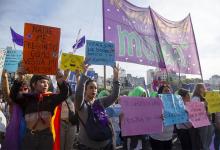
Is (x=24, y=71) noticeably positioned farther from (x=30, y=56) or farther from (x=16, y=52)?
(x=16, y=52)

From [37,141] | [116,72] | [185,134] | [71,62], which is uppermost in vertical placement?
[71,62]

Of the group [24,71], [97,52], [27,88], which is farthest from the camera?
[97,52]

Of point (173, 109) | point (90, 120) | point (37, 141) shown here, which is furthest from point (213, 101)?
point (37, 141)

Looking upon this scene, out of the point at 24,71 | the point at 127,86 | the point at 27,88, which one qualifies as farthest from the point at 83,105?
the point at 127,86

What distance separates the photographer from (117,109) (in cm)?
798

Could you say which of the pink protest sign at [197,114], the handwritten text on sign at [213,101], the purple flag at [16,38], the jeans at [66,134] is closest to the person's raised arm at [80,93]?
the jeans at [66,134]

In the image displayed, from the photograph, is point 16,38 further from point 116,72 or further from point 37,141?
point 37,141

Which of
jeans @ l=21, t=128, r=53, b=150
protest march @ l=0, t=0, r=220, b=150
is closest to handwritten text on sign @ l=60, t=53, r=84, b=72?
protest march @ l=0, t=0, r=220, b=150

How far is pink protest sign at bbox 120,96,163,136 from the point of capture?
521 centimetres

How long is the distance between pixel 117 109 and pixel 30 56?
4.04m

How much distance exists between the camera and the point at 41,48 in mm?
4398

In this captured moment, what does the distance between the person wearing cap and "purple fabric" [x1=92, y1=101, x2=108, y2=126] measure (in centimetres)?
42

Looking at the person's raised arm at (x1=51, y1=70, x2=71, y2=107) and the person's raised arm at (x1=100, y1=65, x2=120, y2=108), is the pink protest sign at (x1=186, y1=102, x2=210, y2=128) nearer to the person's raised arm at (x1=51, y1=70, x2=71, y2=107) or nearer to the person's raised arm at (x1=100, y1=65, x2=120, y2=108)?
the person's raised arm at (x1=100, y1=65, x2=120, y2=108)

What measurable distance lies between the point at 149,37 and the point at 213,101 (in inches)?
201
